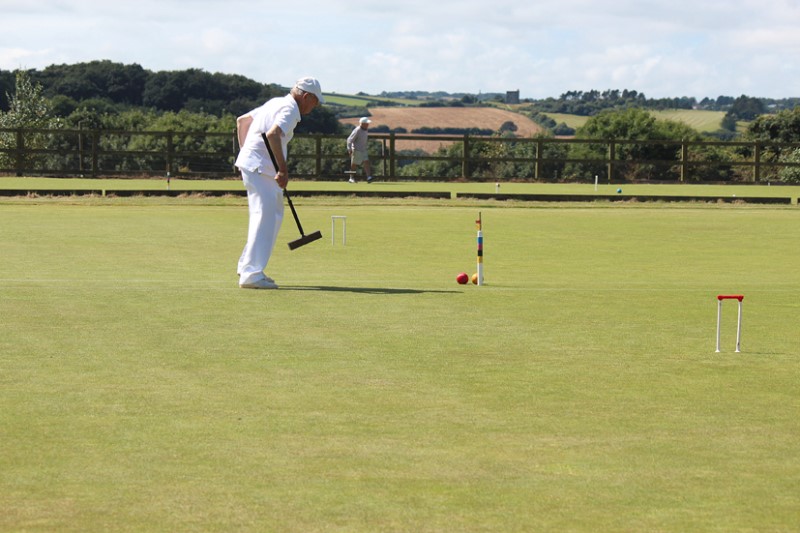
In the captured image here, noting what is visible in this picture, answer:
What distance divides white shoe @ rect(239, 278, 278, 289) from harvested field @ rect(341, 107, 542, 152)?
3883 inches

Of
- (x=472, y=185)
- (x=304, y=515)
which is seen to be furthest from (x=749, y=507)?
(x=472, y=185)

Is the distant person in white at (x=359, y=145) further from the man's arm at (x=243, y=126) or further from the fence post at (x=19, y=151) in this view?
the man's arm at (x=243, y=126)

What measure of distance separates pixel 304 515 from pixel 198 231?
52.6 ft

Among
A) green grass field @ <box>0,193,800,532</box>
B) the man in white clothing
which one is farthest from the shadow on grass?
the man in white clothing

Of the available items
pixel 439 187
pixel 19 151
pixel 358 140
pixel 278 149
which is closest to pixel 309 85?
pixel 278 149

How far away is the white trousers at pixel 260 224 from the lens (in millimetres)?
12664

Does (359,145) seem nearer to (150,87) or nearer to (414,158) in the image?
(414,158)

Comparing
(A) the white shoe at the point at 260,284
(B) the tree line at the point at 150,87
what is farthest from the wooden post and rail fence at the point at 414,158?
(B) the tree line at the point at 150,87

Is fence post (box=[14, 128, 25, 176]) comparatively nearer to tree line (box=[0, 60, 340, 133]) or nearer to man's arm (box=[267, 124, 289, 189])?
man's arm (box=[267, 124, 289, 189])

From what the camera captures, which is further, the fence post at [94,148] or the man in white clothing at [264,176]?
the fence post at [94,148]

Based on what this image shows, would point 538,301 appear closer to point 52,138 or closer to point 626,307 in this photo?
point 626,307

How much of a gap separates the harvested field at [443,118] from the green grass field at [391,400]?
99.1 meters

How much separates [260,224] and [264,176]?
18.7 inches

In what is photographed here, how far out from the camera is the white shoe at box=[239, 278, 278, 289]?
12664mm
